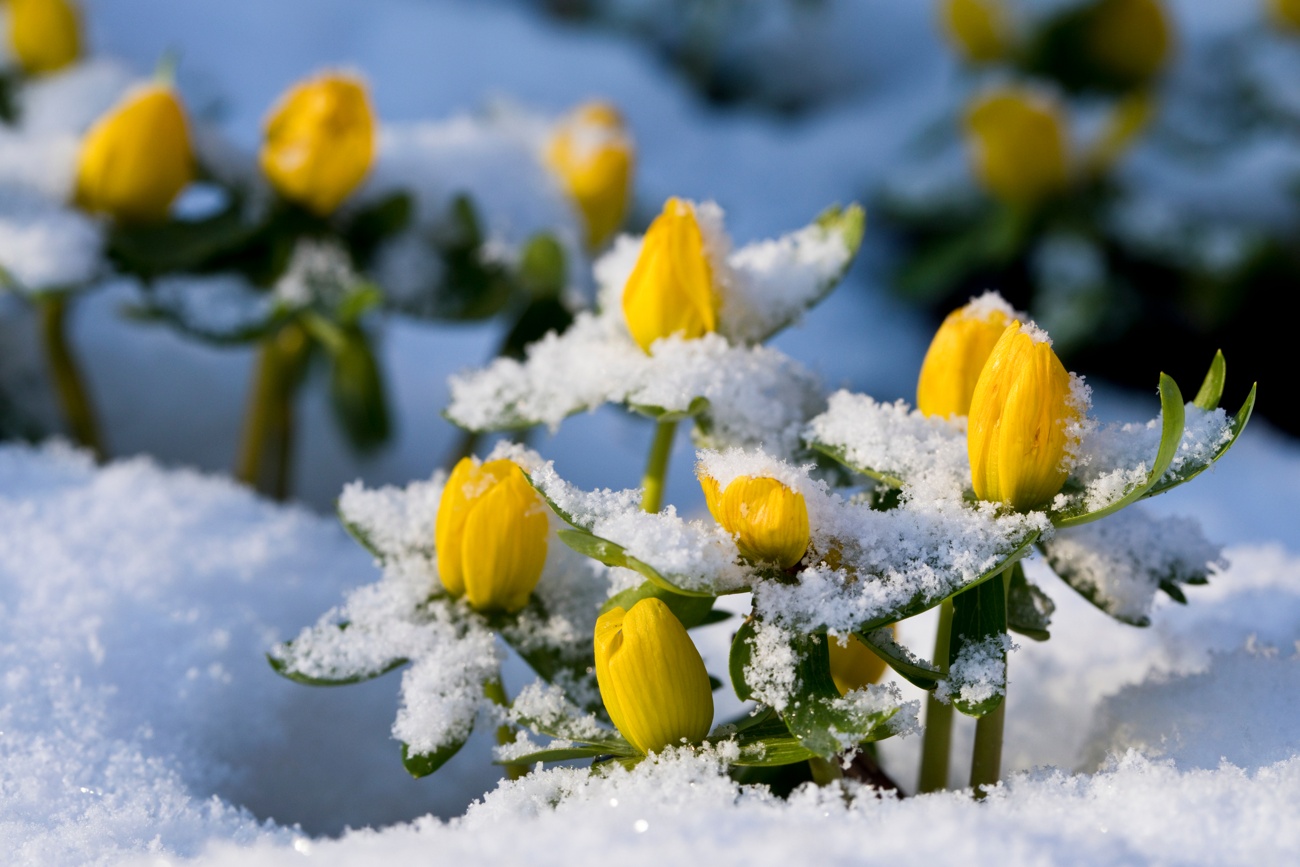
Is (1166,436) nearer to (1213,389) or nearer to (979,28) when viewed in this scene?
(1213,389)

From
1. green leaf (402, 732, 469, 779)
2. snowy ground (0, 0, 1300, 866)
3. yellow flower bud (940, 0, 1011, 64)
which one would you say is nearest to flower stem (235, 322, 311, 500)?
snowy ground (0, 0, 1300, 866)

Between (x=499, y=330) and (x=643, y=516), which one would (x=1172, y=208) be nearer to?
(x=499, y=330)

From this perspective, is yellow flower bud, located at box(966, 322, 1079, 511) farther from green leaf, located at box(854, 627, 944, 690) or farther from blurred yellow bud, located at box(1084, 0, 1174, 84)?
blurred yellow bud, located at box(1084, 0, 1174, 84)

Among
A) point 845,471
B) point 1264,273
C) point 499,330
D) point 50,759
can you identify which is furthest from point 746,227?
point 50,759

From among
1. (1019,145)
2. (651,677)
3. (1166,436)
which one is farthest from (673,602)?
(1019,145)

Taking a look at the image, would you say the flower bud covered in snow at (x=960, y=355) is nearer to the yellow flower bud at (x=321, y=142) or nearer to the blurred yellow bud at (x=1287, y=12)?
the yellow flower bud at (x=321, y=142)

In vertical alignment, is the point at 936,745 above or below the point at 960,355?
below
